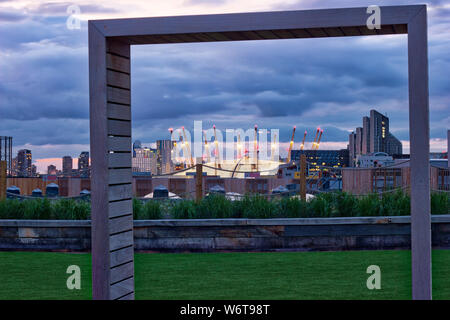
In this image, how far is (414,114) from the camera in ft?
12.6

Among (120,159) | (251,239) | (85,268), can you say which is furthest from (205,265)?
(120,159)

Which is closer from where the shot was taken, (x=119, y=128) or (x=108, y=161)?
(x=108, y=161)

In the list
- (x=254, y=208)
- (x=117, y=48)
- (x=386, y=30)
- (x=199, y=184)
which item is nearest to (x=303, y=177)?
(x=254, y=208)

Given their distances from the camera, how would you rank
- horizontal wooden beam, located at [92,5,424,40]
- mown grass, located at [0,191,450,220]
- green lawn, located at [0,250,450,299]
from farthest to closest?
1. mown grass, located at [0,191,450,220]
2. green lawn, located at [0,250,450,299]
3. horizontal wooden beam, located at [92,5,424,40]

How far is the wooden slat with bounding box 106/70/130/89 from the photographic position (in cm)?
410

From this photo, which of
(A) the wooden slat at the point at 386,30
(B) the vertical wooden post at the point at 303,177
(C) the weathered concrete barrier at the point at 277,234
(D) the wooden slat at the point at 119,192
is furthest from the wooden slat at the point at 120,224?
(B) the vertical wooden post at the point at 303,177

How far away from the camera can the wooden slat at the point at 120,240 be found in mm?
4113

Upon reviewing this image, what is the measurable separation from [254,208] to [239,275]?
93.3 inches

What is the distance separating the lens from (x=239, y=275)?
641cm

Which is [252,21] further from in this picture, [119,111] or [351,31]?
[119,111]

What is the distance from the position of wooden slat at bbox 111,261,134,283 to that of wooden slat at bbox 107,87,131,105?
1.49m

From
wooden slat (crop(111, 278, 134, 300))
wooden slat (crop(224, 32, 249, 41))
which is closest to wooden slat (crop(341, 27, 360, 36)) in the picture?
wooden slat (crop(224, 32, 249, 41))

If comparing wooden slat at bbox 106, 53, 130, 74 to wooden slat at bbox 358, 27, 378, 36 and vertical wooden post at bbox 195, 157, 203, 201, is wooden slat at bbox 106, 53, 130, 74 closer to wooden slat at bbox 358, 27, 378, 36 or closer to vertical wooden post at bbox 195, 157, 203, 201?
wooden slat at bbox 358, 27, 378, 36

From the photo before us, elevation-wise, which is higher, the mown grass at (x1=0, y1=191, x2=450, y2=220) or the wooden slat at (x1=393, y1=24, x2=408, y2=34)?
the wooden slat at (x1=393, y1=24, x2=408, y2=34)
